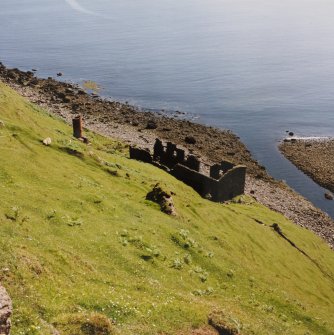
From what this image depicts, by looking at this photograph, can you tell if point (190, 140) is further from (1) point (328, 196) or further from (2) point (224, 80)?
(2) point (224, 80)

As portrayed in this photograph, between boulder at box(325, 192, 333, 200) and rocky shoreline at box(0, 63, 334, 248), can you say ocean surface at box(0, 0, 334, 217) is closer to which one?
boulder at box(325, 192, 333, 200)

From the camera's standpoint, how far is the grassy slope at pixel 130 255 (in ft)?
57.9

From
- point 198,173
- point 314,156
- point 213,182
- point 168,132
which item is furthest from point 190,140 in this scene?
point 198,173

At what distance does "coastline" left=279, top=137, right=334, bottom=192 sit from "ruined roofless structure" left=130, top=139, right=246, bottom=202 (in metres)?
32.0

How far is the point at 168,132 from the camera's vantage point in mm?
96562

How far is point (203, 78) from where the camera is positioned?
146m

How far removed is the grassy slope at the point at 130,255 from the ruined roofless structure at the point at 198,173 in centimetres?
270

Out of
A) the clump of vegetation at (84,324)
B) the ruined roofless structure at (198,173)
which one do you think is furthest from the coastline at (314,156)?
the clump of vegetation at (84,324)

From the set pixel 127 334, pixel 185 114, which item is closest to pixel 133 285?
pixel 127 334

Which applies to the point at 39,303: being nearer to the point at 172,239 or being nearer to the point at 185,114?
the point at 172,239

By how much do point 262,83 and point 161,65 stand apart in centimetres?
3919

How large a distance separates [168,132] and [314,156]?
32.0 m

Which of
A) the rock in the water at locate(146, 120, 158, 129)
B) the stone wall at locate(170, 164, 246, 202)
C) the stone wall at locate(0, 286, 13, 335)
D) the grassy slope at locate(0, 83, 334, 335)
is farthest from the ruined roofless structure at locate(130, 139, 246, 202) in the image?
the rock in the water at locate(146, 120, 158, 129)

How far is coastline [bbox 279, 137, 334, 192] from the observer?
84562mm
